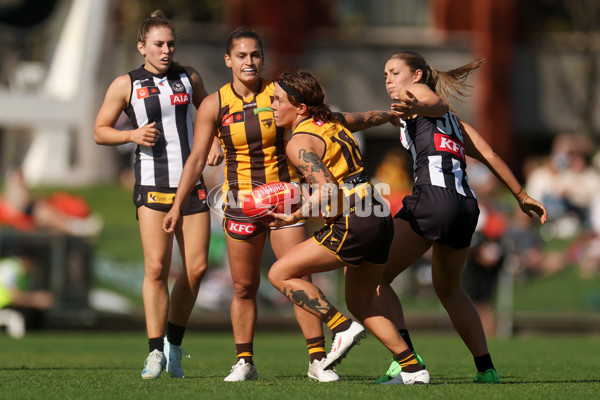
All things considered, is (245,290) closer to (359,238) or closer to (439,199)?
(359,238)

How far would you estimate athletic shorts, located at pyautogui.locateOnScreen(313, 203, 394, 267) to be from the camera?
614 cm

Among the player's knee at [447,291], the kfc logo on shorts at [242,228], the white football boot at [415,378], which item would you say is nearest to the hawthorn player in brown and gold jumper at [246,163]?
the kfc logo on shorts at [242,228]

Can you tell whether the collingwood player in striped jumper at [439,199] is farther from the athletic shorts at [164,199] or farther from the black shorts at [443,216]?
the athletic shorts at [164,199]

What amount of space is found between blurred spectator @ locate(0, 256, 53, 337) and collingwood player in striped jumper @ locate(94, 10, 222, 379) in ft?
24.8

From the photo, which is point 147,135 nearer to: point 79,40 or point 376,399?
point 376,399

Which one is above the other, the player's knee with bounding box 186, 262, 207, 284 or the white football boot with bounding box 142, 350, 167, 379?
the player's knee with bounding box 186, 262, 207, 284

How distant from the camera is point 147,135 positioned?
22.4ft

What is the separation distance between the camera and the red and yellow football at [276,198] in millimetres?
6430

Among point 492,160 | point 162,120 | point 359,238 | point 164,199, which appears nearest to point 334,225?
point 359,238

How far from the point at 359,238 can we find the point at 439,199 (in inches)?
25.4

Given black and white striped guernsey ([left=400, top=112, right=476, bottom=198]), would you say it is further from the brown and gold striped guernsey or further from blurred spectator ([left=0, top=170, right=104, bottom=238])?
blurred spectator ([left=0, top=170, right=104, bottom=238])

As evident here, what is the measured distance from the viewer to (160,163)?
7.12 meters

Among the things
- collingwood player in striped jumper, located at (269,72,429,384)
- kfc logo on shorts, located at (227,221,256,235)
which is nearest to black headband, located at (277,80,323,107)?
collingwood player in striped jumper, located at (269,72,429,384)

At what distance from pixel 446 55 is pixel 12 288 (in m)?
15.5
